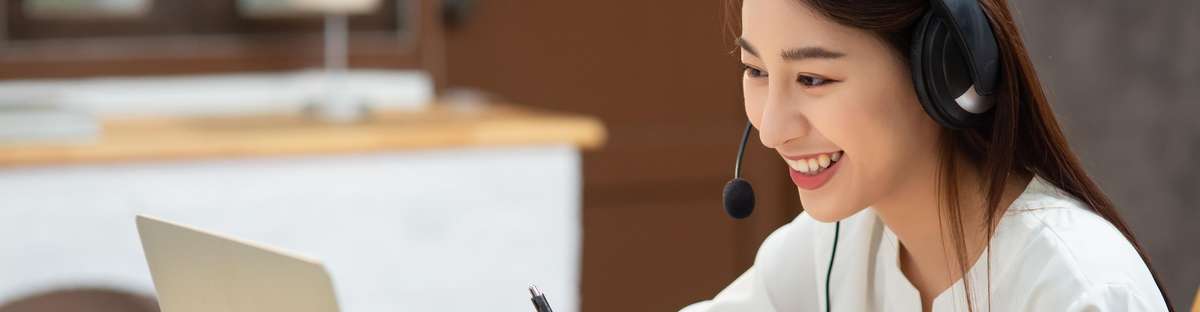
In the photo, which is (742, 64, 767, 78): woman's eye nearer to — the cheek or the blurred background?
the cheek

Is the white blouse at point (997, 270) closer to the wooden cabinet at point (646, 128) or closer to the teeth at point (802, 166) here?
the teeth at point (802, 166)

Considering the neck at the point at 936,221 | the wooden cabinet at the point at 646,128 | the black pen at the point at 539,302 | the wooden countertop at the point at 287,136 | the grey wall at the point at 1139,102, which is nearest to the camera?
the black pen at the point at 539,302

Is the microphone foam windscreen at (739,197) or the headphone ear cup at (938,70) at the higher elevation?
the headphone ear cup at (938,70)

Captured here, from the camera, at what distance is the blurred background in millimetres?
2273

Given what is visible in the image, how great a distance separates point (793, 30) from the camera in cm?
99

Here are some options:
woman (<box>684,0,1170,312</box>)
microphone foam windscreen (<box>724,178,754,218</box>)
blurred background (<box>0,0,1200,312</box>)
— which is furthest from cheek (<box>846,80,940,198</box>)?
blurred background (<box>0,0,1200,312</box>)

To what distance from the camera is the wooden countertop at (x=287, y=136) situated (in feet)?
7.30

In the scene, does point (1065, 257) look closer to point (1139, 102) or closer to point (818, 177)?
point (818, 177)

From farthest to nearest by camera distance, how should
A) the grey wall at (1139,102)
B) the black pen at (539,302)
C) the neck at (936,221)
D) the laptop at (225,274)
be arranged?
the grey wall at (1139,102)
the neck at (936,221)
the black pen at (539,302)
the laptop at (225,274)

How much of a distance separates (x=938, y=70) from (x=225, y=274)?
462mm

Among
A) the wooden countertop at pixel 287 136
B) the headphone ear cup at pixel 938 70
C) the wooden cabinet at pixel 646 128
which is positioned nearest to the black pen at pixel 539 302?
the headphone ear cup at pixel 938 70

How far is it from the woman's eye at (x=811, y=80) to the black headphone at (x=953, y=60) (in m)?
0.06

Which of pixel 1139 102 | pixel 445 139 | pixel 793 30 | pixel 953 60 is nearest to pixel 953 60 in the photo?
pixel 953 60

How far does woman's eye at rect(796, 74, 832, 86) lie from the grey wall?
1851 mm
